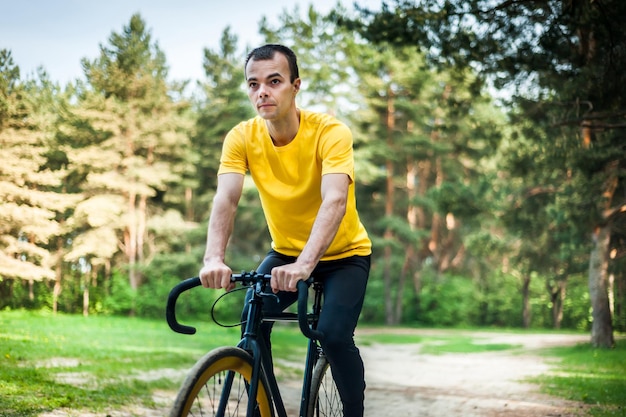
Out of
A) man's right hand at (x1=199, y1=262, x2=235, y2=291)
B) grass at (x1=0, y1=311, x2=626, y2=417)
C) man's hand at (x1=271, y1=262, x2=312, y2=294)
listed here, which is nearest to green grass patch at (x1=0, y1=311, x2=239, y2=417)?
grass at (x1=0, y1=311, x2=626, y2=417)

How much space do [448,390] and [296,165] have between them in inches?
246

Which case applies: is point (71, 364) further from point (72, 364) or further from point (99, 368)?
point (99, 368)

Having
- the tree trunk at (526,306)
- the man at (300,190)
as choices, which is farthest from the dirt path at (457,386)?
the tree trunk at (526,306)

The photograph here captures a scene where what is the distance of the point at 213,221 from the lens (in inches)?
116

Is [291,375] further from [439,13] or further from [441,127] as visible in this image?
[441,127]

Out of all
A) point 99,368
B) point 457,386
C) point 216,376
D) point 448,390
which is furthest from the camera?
point 457,386

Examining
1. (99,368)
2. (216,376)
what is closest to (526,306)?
(99,368)

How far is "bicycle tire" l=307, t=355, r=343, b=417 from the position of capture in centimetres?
341

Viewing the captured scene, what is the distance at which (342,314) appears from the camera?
3012 millimetres

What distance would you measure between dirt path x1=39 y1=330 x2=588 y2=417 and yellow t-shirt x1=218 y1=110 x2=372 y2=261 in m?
2.94

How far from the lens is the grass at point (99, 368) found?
5727mm

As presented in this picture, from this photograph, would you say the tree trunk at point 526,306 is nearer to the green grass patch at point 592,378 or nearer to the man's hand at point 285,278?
the green grass patch at point 592,378

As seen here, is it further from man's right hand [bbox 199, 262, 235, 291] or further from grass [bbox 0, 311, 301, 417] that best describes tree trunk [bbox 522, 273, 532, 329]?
man's right hand [bbox 199, 262, 235, 291]

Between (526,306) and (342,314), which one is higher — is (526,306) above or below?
below
